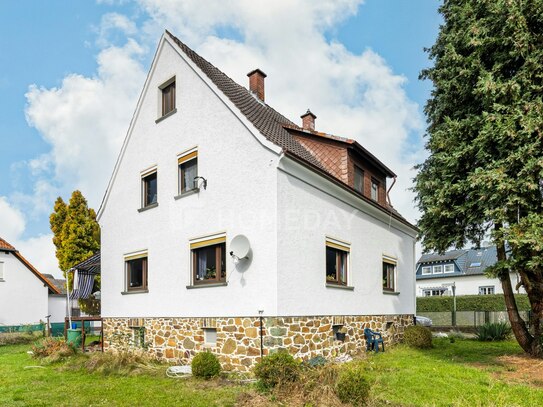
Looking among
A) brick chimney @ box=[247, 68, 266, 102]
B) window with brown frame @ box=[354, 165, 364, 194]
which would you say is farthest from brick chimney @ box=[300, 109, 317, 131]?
window with brown frame @ box=[354, 165, 364, 194]

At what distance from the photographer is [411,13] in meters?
10.2

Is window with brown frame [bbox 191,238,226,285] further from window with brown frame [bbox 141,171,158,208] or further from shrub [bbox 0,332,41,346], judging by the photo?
shrub [bbox 0,332,41,346]

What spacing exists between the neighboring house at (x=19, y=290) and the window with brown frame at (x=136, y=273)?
659 inches

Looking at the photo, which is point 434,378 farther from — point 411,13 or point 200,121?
point 200,121

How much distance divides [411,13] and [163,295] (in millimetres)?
10663

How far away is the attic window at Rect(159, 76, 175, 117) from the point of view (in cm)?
1474

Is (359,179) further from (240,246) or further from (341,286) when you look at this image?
(240,246)

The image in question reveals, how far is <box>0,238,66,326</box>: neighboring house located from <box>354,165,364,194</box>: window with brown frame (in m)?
23.7

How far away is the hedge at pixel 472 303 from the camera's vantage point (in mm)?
31500

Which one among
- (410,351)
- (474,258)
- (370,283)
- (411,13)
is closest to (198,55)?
(411,13)

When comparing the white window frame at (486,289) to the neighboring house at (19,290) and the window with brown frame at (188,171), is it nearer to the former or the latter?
the window with brown frame at (188,171)

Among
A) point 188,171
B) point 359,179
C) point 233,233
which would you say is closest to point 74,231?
point 188,171

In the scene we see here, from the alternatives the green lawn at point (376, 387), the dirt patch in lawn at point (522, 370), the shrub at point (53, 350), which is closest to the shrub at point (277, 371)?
the green lawn at point (376, 387)

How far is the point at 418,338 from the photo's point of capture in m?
15.4
